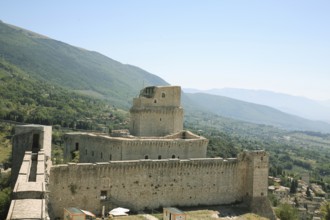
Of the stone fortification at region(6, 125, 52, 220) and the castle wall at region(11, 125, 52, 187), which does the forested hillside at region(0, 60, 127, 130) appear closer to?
the castle wall at region(11, 125, 52, 187)

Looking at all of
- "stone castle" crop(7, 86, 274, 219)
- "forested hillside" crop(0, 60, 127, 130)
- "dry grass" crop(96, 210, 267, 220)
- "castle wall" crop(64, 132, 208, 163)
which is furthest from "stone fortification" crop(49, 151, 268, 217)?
"forested hillside" crop(0, 60, 127, 130)

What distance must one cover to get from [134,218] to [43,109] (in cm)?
12458

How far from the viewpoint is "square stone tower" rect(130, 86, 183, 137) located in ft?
177

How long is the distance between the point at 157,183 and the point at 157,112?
13.0 metres

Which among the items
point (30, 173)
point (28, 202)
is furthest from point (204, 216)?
point (28, 202)

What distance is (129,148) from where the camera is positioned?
46656 millimetres

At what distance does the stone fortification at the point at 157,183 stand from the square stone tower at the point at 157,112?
9.75 meters

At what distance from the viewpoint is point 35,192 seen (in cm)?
2175

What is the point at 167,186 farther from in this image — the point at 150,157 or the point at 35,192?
the point at 35,192

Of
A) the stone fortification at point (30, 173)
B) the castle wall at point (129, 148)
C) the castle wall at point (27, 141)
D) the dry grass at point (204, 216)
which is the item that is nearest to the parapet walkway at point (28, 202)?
the stone fortification at point (30, 173)

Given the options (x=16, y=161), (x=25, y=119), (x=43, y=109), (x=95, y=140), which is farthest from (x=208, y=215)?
(x=43, y=109)

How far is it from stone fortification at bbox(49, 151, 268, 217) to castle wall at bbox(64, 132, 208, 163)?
13.3 ft

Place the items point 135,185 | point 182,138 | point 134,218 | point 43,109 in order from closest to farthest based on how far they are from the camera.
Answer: point 134,218 < point 135,185 < point 182,138 < point 43,109

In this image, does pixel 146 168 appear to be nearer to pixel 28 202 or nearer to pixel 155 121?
pixel 155 121
